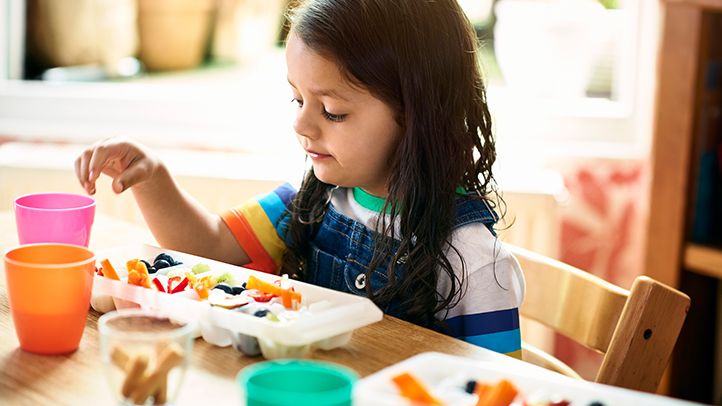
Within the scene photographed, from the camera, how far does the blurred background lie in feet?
7.63

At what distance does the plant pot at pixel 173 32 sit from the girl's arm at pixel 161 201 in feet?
3.60

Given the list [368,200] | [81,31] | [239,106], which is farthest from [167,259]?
[81,31]

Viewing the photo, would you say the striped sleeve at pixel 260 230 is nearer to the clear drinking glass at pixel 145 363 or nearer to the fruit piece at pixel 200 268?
the fruit piece at pixel 200 268

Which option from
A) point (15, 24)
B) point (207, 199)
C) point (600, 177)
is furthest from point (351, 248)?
point (15, 24)

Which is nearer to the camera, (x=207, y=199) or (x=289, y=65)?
(x=289, y=65)

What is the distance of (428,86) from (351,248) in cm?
26

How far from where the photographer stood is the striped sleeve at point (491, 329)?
4.08ft

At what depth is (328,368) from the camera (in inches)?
31.0

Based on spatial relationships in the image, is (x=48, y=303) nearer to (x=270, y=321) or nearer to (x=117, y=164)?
(x=270, y=321)

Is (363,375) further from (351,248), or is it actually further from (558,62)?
(558,62)

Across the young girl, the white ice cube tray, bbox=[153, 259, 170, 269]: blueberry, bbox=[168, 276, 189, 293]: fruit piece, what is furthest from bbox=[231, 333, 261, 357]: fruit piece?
the young girl

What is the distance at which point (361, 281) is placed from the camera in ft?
4.53

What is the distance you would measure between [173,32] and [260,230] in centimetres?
113

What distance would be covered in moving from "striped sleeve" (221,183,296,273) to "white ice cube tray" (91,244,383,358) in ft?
1.13
